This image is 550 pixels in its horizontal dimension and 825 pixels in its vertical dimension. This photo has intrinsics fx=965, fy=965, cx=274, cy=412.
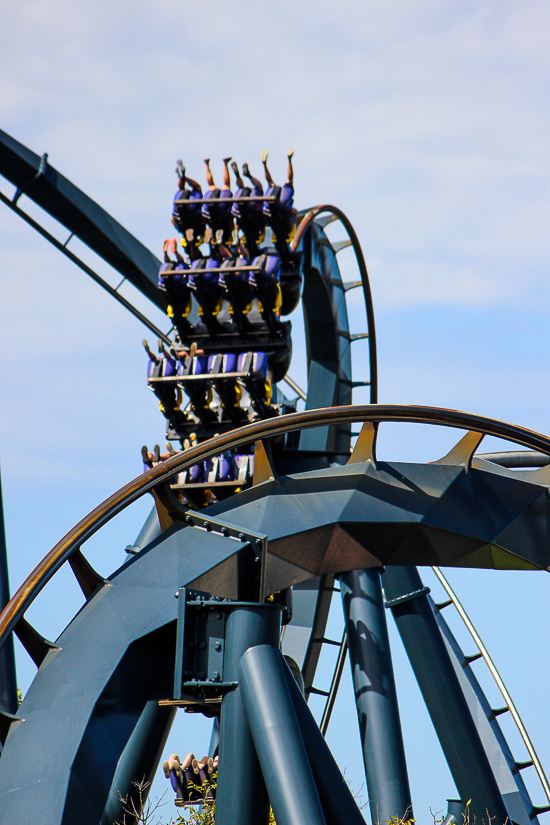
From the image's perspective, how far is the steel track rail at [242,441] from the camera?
6.39m

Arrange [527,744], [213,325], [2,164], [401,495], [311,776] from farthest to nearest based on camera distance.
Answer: [527,744]
[2,164]
[213,325]
[401,495]
[311,776]

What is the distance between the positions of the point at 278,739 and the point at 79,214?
979 centimetres

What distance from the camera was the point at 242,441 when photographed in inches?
272

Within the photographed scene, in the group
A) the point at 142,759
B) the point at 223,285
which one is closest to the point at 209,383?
the point at 223,285

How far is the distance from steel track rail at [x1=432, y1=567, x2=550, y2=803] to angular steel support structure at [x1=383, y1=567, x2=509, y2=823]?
4.50 m

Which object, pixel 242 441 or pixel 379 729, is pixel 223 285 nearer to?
pixel 242 441

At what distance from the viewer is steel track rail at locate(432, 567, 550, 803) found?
46.1ft

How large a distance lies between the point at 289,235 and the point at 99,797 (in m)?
7.45

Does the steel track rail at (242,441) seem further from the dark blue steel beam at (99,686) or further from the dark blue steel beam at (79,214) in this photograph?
the dark blue steel beam at (79,214)

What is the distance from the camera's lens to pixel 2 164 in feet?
43.7

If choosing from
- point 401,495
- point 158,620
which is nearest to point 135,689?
point 158,620

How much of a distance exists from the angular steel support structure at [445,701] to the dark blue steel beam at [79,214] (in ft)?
22.0

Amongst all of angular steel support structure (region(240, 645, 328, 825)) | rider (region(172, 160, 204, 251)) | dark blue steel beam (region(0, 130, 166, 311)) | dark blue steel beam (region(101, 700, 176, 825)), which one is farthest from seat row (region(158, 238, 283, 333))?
angular steel support structure (region(240, 645, 328, 825))

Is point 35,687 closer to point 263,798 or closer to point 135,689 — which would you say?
point 135,689
